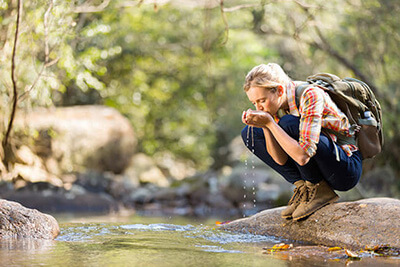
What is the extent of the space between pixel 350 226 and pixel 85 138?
9.74 meters

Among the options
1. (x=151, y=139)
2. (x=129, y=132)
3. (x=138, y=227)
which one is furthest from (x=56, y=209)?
(x=151, y=139)

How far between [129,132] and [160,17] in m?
3.91

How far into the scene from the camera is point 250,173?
12117 mm

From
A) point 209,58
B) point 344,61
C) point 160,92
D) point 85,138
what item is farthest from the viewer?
point 160,92

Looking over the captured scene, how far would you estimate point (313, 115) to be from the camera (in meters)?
3.81

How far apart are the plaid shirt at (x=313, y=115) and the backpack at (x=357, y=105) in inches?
3.2

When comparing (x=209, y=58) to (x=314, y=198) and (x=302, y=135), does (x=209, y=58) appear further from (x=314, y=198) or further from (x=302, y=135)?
(x=302, y=135)

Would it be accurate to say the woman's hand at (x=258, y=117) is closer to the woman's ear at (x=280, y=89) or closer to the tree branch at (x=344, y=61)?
→ the woman's ear at (x=280, y=89)

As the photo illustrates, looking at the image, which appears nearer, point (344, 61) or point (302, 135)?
point (302, 135)

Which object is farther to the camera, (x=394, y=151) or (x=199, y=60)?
(x=199, y=60)

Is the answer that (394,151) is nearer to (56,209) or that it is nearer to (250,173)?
(250,173)

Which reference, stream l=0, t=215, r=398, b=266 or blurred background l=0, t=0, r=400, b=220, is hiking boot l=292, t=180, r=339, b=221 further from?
blurred background l=0, t=0, r=400, b=220

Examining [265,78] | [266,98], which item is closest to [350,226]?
[266,98]

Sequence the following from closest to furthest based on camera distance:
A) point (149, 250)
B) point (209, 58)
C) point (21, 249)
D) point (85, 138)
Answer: point (21, 249), point (149, 250), point (209, 58), point (85, 138)
